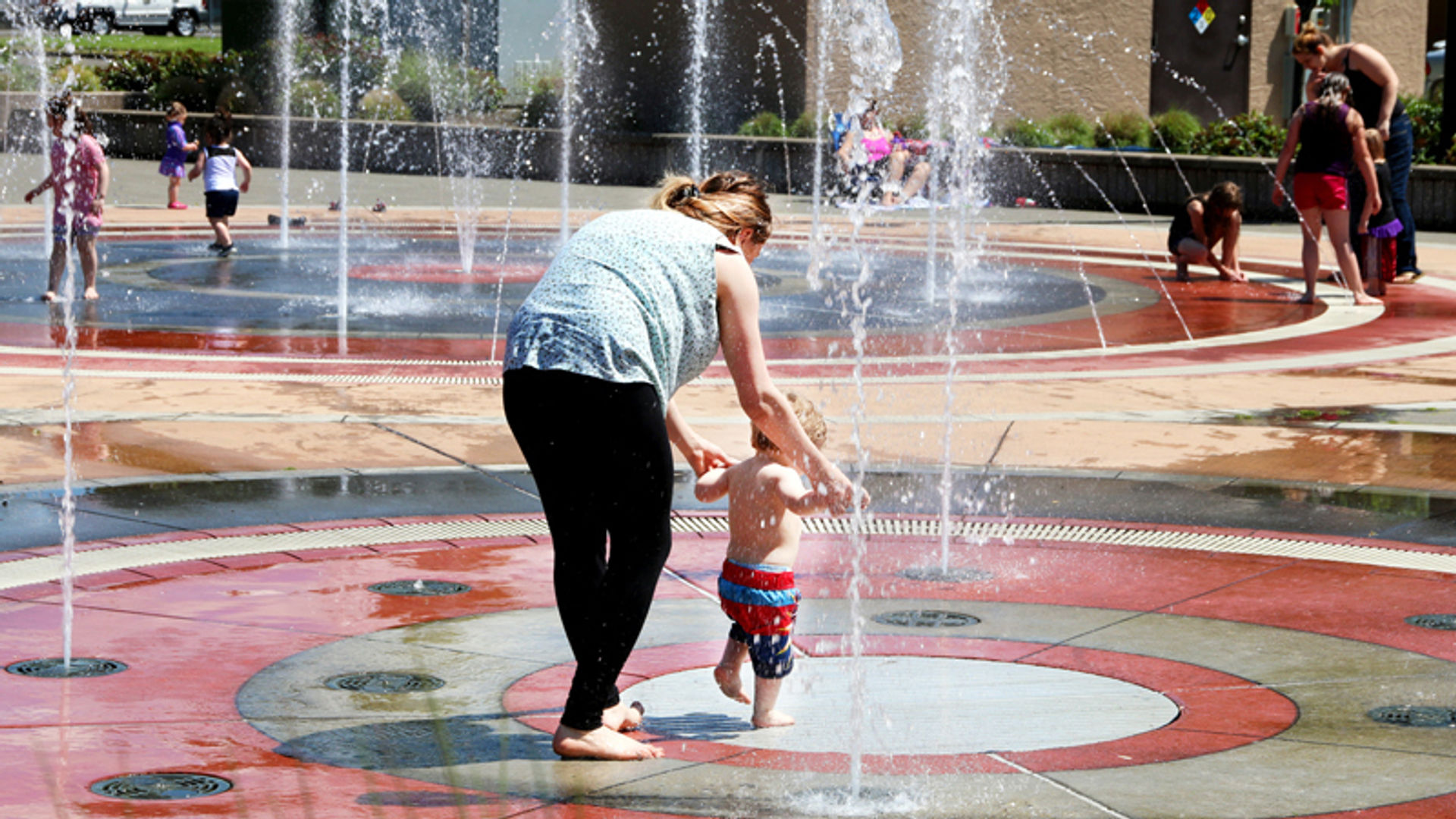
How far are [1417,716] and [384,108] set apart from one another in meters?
31.0

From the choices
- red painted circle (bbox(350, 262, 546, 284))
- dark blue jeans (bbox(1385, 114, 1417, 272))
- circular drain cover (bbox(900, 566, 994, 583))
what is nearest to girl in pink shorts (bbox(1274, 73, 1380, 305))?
dark blue jeans (bbox(1385, 114, 1417, 272))

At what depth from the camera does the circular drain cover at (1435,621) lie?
583 centimetres

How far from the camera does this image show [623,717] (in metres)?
4.59

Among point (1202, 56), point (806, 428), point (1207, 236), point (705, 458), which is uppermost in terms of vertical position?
point (1202, 56)

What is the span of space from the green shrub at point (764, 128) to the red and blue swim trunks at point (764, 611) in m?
25.6

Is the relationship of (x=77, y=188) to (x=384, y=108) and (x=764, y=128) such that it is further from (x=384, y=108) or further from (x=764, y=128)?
(x=384, y=108)

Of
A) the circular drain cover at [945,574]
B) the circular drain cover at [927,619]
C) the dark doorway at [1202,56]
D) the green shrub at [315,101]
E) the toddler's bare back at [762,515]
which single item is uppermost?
the dark doorway at [1202,56]

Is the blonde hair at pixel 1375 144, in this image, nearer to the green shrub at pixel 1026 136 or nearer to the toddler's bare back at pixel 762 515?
the toddler's bare back at pixel 762 515

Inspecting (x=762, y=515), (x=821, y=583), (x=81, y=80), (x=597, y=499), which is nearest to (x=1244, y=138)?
(x=821, y=583)

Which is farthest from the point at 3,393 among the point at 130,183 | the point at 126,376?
the point at 130,183

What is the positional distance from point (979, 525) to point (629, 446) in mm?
3493

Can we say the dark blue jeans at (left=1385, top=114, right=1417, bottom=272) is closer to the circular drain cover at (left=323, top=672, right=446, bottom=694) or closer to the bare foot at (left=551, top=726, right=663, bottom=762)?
the circular drain cover at (left=323, top=672, right=446, bottom=694)

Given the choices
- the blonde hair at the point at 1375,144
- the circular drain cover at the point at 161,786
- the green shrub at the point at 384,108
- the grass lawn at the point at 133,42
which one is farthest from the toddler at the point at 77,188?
the grass lawn at the point at 133,42

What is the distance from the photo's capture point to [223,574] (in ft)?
21.3
